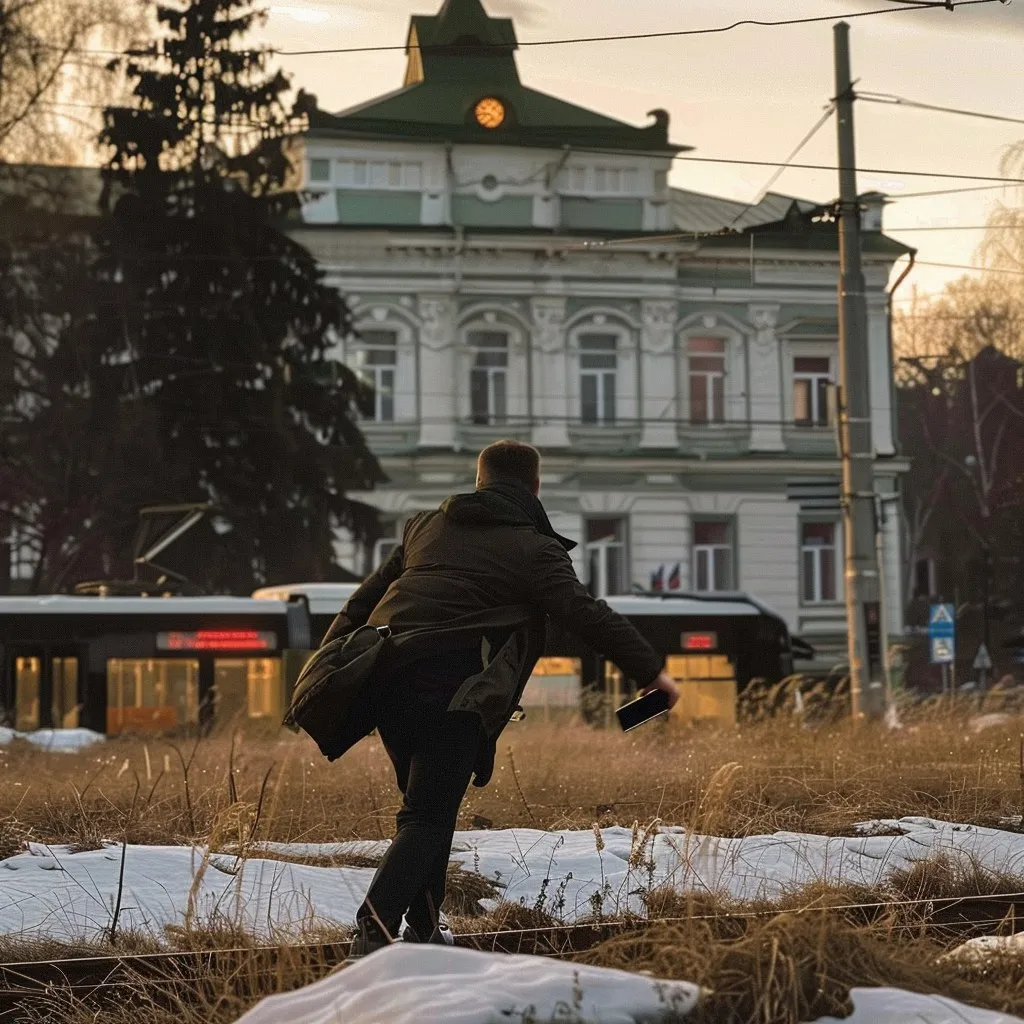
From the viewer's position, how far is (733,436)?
1796 inches

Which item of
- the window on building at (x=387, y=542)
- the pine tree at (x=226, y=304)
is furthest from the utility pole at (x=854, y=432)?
the window on building at (x=387, y=542)

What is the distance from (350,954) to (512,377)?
128 ft

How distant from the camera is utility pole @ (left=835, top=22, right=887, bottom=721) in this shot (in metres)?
23.0

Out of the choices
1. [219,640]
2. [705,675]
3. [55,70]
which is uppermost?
[55,70]

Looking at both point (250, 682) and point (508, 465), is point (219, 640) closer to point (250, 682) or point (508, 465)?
point (250, 682)

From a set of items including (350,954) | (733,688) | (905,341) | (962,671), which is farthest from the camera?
(905,341)

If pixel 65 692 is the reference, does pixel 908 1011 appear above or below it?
below

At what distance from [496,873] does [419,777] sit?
8.19ft

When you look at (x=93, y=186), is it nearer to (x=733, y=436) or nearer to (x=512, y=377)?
(x=512, y=377)

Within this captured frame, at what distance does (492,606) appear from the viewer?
621 cm

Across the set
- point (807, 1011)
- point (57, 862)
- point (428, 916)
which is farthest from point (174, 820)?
point (807, 1011)

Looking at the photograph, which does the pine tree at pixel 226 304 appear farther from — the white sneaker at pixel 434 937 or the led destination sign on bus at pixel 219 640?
the white sneaker at pixel 434 937

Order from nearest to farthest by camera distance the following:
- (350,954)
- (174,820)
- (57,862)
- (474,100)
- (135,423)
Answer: (350,954) → (57,862) → (174,820) → (135,423) → (474,100)

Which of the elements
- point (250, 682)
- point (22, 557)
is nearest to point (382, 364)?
point (22, 557)
